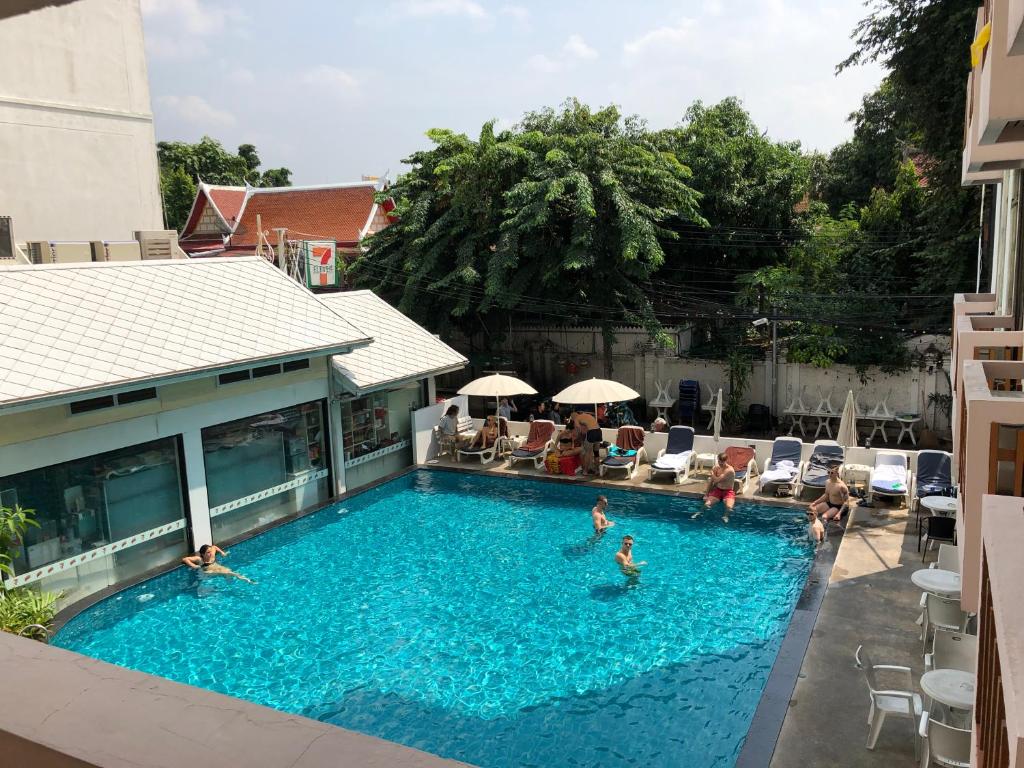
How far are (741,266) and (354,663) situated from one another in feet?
67.1

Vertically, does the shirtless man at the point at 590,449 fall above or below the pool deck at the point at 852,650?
above

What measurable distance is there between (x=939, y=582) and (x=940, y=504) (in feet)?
11.8

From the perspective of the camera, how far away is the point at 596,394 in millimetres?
17172

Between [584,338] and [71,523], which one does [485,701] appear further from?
[584,338]

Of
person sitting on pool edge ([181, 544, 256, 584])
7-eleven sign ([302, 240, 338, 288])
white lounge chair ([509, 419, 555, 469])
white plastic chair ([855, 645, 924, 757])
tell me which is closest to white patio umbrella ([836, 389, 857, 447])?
white lounge chair ([509, 419, 555, 469])

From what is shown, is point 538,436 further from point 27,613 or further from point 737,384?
point 27,613

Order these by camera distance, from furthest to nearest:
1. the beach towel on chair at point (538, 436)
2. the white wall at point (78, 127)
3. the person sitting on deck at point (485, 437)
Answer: the white wall at point (78, 127), the person sitting on deck at point (485, 437), the beach towel on chair at point (538, 436)

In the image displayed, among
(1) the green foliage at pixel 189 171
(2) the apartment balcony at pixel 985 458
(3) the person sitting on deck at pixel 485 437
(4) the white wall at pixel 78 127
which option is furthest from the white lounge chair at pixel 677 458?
(1) the green foliage at pixel 189 171

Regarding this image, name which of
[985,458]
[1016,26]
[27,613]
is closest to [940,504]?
[985,458]

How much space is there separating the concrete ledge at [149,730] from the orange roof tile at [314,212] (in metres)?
40.4

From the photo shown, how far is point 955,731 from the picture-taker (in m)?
6.40

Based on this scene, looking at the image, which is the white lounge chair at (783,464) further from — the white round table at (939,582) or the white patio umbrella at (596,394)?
the white round table at (939,582)

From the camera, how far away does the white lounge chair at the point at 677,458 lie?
16.5 metres

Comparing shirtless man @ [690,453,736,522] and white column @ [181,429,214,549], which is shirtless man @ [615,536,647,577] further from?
white column @ [181,429,214,549]
